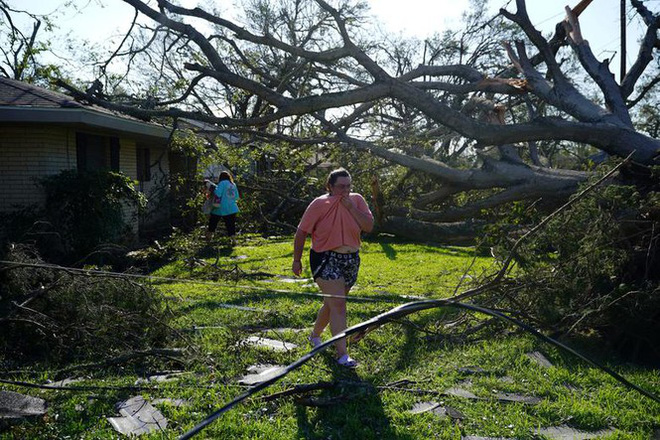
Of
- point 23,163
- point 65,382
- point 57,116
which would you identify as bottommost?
point 65,382

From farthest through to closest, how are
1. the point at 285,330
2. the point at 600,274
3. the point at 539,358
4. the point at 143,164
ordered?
the point at 143,164, the point at 285,330, the point at 600,274, the point at 539,358

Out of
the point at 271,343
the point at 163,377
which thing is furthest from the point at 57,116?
the point at 163,377

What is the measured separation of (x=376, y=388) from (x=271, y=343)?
1386mm

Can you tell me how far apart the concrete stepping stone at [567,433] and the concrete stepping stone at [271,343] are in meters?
2.25

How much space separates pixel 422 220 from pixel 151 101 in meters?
6.11

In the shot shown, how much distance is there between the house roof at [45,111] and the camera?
1041 centimetres

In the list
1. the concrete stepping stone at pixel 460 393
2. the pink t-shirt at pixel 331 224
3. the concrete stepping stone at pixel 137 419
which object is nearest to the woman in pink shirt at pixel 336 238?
the pink t-shirt at pixel 331 224

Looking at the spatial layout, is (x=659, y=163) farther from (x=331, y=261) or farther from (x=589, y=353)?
(x=331, y=261)

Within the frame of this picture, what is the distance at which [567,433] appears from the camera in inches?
134

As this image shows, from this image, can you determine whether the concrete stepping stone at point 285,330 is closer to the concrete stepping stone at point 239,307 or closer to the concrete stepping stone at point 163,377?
the concrete stepping stone at point 239,307

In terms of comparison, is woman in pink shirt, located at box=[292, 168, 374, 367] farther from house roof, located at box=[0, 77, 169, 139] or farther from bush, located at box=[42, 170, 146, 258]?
house roof, located at box=[0, 77, 169, 139]

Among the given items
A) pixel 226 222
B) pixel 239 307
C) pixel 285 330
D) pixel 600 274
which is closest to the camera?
pixel 600 274

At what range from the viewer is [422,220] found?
12.5m

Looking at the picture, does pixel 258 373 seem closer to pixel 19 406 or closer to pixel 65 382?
pixel 65 382
